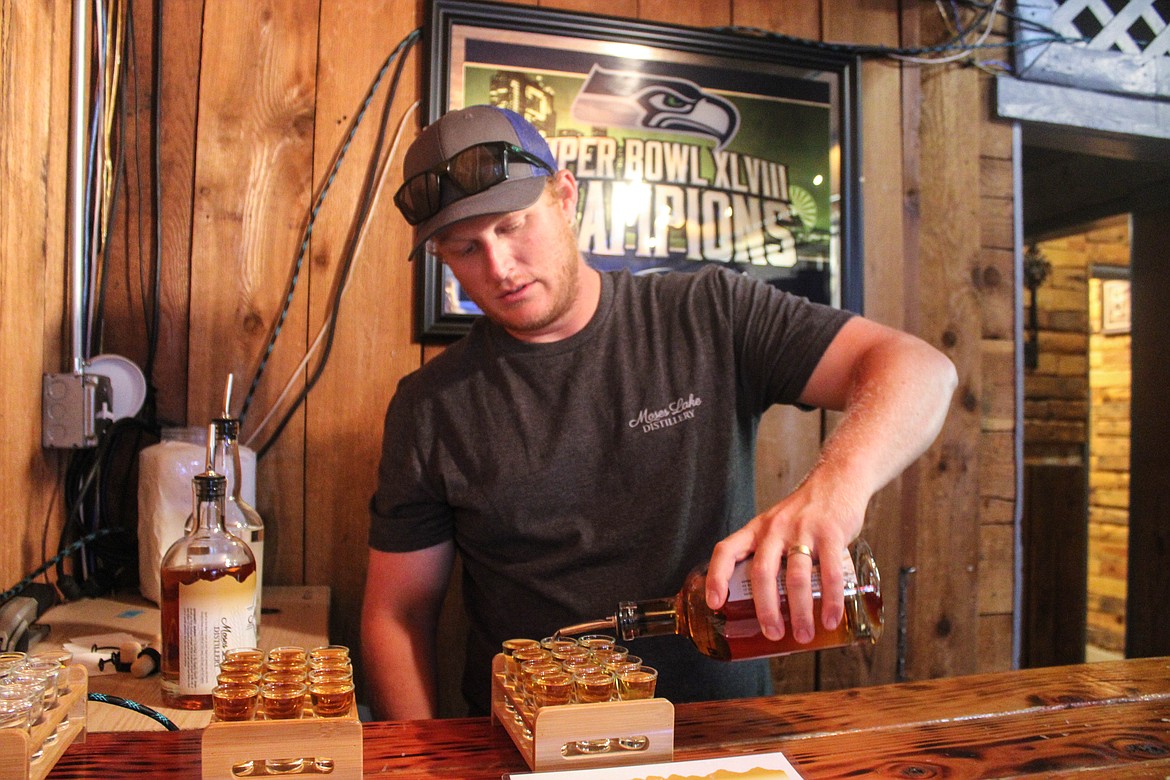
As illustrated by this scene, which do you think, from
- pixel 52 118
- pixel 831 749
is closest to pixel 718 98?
pixel 52 118

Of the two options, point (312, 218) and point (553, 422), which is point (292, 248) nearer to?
point (312, 218)

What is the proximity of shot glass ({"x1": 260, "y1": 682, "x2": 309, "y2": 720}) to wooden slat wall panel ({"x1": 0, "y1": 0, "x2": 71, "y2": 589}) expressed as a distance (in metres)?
0.87

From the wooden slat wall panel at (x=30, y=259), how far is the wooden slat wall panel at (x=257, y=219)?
0.87 feet

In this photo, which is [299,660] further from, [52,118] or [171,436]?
[52,118]

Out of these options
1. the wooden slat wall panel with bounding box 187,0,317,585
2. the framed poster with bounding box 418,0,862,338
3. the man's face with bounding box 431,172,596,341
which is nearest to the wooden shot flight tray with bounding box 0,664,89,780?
the man's face with bounding box 431,172,596,341

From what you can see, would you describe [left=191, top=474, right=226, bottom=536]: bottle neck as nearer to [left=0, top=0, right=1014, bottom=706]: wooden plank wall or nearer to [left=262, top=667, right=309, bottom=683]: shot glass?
[left=262, top=667, right=309, bottom=683]: shot glass

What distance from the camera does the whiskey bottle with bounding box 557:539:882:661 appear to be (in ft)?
2.70

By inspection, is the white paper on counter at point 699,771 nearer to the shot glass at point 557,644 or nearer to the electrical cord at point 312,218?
the shot glass at point 557,644

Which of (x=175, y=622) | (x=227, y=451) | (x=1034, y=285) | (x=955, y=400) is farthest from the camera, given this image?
(x=1034, y=285)

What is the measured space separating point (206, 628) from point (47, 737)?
0.82ft

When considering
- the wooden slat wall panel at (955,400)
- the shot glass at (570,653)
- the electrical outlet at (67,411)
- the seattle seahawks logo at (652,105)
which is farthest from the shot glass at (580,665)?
the wooden slat wall panel at (955,400)

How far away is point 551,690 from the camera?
0.74 m

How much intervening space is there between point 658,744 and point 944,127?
1.99 m

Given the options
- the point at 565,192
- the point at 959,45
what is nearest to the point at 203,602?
the point at 565,192
